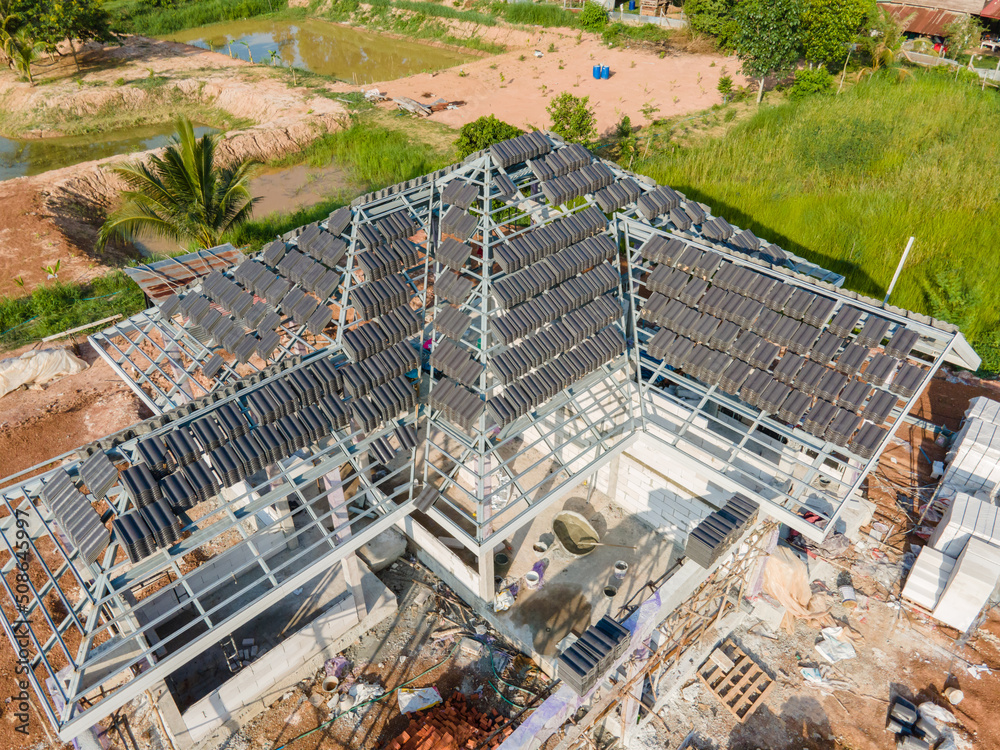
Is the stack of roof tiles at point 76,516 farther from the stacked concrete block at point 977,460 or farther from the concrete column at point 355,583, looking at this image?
the stacked concrete block at point 977,460

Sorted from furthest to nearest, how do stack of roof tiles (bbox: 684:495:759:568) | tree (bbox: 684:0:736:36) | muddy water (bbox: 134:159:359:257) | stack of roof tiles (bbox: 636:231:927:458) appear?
tree (bbox: 684:0:736:36)
muddy water (bbox: 134:159:359:257)
stack of roof tiles (bbox: 636:231:927:458)
stack of roof tiles (bbox: 684:495:759:568)

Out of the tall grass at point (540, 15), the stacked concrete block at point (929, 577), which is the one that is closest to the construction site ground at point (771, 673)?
the stacked concrete block at point (929, 577)

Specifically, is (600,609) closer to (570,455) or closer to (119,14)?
(570,455)

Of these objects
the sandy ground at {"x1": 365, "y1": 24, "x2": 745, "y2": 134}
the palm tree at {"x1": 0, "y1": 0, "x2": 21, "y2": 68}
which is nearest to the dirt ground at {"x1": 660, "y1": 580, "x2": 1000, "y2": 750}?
the sandy ground at {"x1": 365, "y1": 24, "x2": 745, "y2": 134}

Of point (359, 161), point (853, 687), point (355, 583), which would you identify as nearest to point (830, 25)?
point (359, 161)

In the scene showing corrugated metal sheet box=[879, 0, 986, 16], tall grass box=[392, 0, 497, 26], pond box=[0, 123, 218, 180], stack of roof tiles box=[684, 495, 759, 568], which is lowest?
stack of roof tiles box=[684, 495, 759, 568]

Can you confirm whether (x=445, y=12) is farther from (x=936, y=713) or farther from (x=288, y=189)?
(x=936, y=713)

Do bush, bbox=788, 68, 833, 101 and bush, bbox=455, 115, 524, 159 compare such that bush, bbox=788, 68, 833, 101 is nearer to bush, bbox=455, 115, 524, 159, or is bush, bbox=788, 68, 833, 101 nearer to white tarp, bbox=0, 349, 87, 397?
bush, bbox=455, 115, 524, 159
